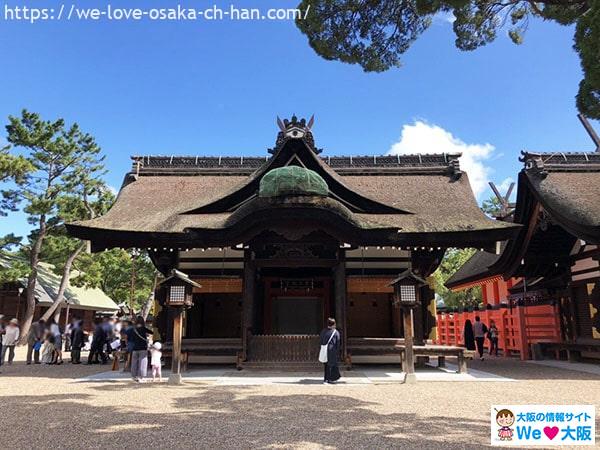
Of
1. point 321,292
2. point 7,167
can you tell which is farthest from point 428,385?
point 7,167

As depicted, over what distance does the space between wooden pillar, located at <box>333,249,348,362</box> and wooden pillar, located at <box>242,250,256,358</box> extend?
90.2 inches

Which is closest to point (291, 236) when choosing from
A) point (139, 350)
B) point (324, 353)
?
point (324, 353)

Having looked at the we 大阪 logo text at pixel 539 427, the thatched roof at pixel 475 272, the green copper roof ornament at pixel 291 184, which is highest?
the green copper roof ornament at pixel 291 184

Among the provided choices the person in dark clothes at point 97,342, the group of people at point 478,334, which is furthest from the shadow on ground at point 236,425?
the group of people at point 478,334

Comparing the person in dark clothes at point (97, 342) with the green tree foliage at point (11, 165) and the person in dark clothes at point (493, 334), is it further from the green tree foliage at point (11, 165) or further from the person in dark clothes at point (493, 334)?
the person in dark clothes at point (493, 334)

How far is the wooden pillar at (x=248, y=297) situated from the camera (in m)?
11.0

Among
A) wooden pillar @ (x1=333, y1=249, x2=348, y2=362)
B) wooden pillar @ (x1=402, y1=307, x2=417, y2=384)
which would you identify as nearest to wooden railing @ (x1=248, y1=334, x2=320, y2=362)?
wooden pillar @ (x1=333, y1=249, x2=348, y2=362)

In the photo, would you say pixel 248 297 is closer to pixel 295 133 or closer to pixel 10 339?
pixel 295 133

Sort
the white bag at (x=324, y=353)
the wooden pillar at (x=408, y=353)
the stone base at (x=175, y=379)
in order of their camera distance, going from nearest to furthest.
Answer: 1. the stone base at (x=175, y=379)
2. the white bag at (x=324, y=353)
3. the wooden pillar at (x=408, y=353)

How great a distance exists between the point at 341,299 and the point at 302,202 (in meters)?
2.77

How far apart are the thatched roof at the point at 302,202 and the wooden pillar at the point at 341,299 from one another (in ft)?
3.87

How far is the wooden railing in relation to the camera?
1095cm

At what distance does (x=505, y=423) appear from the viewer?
4.47 meters

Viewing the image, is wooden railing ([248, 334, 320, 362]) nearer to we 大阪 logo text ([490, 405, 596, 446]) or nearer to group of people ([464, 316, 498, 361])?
we 大阪 logo text ([490, 405, 596, 446])
